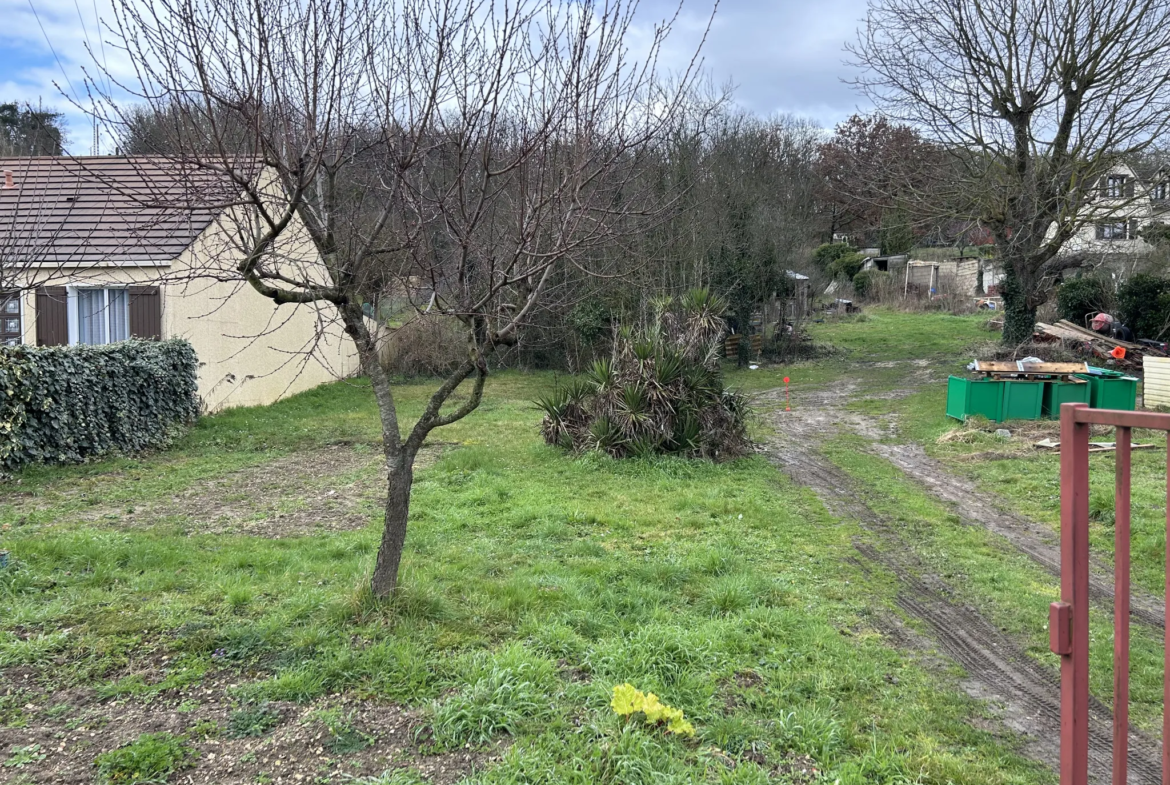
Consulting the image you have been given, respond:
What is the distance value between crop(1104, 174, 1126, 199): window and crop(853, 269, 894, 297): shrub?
1856 centimetres

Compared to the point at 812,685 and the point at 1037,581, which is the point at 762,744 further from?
the point at 1037,581

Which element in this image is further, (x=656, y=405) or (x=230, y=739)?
(x=656, y=405)

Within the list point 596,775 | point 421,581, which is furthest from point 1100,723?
Answer: point 421,581

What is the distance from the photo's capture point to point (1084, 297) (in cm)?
2317

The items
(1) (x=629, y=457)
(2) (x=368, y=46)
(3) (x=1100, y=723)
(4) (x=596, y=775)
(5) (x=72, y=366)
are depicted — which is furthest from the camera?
(1) (x=629, y=457)

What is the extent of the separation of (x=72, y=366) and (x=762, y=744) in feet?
32.3

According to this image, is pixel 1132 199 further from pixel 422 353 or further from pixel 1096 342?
pixel 422 353

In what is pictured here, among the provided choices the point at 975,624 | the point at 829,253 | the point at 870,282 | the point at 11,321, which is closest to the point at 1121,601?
the point at 975,624

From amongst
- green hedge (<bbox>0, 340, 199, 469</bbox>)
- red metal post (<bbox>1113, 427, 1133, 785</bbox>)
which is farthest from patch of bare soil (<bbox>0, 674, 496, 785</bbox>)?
green hedge (<bbox>0, 340, 199, 469</bbox>)

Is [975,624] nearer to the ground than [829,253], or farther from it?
nearer to the ground

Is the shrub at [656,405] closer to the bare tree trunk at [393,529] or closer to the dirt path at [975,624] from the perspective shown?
the dirt path at [975,624]

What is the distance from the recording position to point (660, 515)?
26.0ft

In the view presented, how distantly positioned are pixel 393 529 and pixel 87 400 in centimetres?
788

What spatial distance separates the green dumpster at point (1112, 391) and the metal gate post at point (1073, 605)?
12.7m
